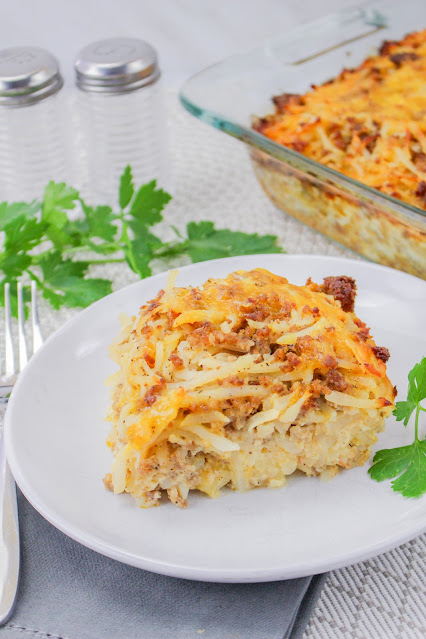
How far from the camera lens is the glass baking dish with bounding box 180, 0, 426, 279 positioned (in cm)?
333

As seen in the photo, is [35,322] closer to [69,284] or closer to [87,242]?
[69,284]

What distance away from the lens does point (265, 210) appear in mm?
4070

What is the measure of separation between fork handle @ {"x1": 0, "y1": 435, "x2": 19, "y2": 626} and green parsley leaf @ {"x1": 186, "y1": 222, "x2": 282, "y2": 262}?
4.59 ft

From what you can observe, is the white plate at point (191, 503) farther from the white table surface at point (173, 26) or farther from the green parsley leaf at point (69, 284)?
the white table surface at point (173, 26)

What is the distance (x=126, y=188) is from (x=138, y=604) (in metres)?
1.92

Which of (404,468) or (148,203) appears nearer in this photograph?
(404,468)

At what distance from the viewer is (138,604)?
208 centimetres

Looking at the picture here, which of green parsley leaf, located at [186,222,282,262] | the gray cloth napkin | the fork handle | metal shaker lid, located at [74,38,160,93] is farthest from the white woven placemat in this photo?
the fork handle

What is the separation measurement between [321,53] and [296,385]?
2.77 metres

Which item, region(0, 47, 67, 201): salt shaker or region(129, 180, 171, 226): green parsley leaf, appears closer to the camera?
region(129, 180, 171, 226): green parsley leaf

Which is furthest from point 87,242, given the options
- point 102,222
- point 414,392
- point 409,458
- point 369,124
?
point 409,458

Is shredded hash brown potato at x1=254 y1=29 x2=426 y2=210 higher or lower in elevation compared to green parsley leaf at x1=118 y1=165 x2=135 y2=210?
higher

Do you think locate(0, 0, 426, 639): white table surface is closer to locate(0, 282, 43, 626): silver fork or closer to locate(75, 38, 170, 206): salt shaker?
locate(75, 38, 170, 206): salt shaker

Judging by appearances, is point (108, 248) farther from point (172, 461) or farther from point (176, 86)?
point (176, 86)
